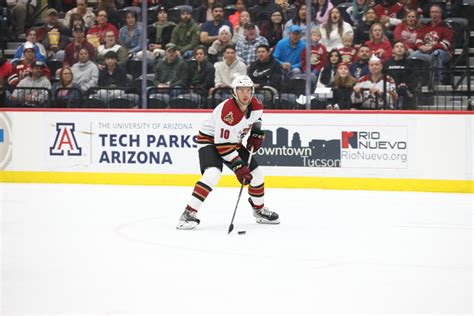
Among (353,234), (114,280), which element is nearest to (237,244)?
(353,234)

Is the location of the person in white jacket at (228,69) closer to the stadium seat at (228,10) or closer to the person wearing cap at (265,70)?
the person wearing cap at (265,70)

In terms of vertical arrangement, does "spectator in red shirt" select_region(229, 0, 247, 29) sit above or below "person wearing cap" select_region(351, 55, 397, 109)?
above

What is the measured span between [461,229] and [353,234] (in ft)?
3.07

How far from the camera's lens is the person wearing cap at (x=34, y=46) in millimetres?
11477

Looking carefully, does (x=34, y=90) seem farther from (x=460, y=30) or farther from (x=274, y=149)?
(x=460, y=30)

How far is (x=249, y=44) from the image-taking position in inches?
422

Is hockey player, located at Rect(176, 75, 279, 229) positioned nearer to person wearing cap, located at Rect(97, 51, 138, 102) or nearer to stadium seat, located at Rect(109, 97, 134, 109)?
stadium seat, located at Rect(109, 97, 134, 109)

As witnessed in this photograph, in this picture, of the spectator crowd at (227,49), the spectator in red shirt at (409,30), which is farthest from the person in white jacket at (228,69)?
the spectator in red shirt at (409,30)

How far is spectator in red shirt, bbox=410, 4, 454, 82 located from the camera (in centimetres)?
1006

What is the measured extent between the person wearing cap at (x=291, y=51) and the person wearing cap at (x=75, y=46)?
2.46m

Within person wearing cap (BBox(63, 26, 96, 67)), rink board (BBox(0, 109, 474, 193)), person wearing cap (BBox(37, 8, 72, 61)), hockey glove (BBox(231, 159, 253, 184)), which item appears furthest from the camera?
person wearing cap (BBox(37, 8, 72, 61))

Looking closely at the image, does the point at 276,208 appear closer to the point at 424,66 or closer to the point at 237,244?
the point at 237,244

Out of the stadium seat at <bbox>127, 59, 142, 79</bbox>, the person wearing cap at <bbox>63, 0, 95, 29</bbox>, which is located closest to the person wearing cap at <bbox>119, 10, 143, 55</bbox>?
the stadium seat at <bbox>127, 59, 142, 79</bbox>

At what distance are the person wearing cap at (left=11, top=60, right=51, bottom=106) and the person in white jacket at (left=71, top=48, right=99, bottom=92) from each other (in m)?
0.41
